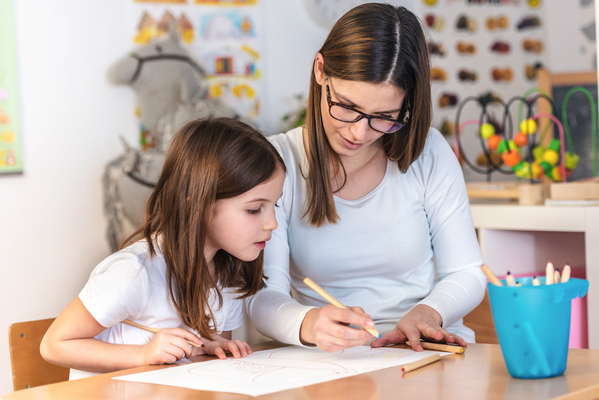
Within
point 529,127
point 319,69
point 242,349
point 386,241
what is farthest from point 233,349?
point 529,127

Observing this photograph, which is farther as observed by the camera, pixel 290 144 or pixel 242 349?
pixel 290 144

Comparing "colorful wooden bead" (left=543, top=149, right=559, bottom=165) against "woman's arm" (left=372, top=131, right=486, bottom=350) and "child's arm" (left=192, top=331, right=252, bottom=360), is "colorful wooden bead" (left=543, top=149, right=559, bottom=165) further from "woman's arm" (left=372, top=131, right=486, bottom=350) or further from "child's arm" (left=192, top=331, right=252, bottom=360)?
"child's arm" (left=192, top=331, right=252, bottom=360)

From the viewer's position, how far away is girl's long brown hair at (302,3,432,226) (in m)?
1.00

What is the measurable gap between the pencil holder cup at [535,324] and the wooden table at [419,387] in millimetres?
16

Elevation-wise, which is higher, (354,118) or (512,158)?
(354,118)

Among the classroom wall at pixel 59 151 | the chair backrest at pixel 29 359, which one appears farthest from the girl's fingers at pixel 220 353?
the classroom wall at pixel 59 151

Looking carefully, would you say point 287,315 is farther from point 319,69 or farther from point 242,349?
point 319,69

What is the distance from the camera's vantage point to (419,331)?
92 centimetres

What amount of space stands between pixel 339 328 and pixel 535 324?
0.24 m

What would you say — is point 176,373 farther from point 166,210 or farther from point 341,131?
point 341,131

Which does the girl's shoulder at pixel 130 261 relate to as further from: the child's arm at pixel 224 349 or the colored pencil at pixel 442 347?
the colored pencil at pixel 442 347

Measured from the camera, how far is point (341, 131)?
1040mm

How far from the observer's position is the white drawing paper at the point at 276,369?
0.71m

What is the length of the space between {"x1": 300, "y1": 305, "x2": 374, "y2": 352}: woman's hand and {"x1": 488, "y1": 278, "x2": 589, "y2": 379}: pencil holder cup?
0.16 m
